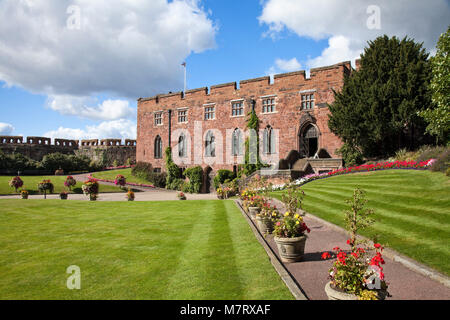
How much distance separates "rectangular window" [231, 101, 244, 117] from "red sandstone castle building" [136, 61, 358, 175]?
122 mm

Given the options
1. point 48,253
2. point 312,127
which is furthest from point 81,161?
point 48,253

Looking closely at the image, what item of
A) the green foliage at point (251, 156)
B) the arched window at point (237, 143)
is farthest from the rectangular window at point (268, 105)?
the arched window at point (237, 143)

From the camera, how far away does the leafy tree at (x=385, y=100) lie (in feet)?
68.2

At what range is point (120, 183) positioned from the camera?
35219 millimetres

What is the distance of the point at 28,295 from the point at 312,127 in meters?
28.9

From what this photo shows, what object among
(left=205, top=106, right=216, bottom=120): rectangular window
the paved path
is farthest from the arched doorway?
the paved path

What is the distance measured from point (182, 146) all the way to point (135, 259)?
34.6m

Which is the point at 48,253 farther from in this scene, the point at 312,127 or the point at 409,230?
the point at 312,127

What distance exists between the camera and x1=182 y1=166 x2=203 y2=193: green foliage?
36969 mm

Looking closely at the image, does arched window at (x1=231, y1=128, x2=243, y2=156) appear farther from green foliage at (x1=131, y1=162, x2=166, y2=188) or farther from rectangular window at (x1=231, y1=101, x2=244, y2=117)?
green foliage at (x1=131, y1=162, x2=166, y2=188)

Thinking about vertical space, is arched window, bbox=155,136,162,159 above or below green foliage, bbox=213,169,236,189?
above

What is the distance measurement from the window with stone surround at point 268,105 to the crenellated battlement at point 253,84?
4.94ft

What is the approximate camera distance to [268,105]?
1297 inches

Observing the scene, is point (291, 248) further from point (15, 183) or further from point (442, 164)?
point (15, 183)
